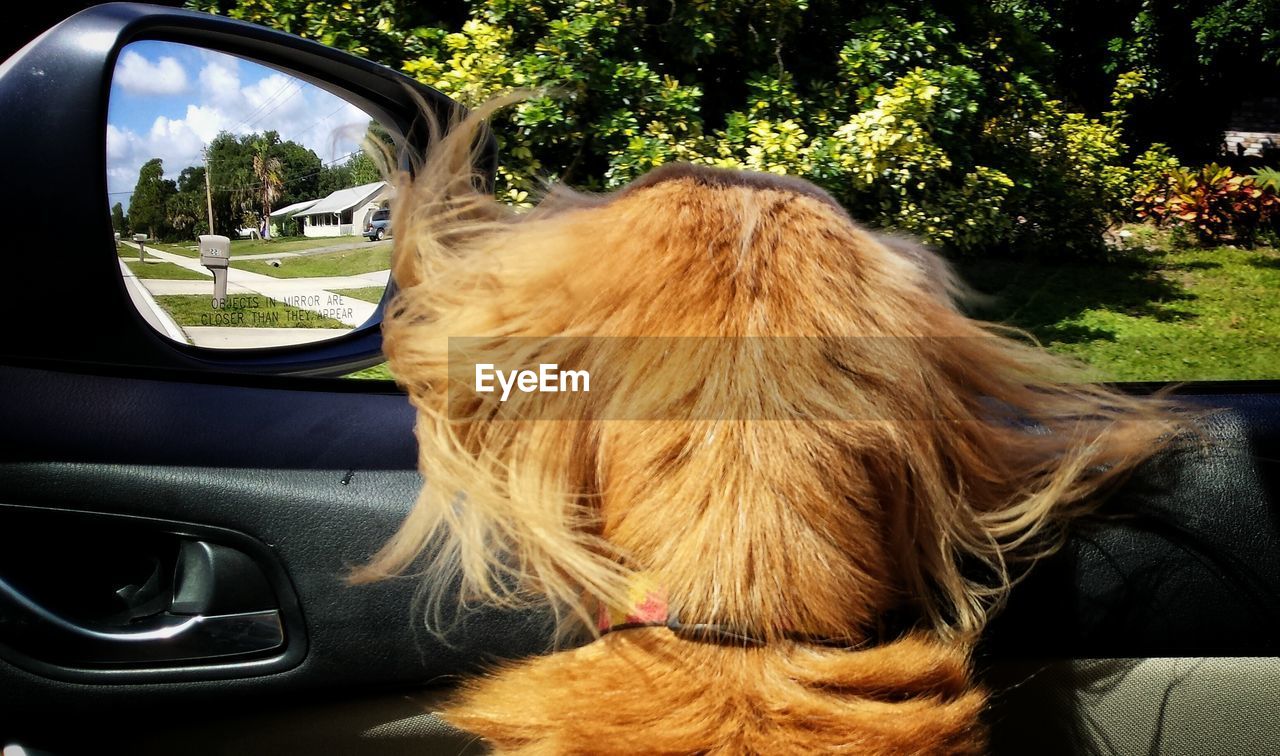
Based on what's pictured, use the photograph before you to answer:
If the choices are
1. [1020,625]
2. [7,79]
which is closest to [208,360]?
[7,79]

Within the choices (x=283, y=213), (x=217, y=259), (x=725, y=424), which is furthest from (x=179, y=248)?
(x=725, y=424)

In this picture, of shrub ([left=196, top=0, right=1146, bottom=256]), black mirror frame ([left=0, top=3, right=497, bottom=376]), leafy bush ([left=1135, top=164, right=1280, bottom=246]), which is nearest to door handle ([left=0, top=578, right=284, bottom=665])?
black mirror frame ([left=0, top=3, right=497, bottom=376])

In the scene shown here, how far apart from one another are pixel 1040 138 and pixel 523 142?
161 inches

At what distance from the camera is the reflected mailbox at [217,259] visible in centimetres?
194

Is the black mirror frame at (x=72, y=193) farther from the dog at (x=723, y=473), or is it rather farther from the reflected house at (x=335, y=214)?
the dog at (x=723, y=473)

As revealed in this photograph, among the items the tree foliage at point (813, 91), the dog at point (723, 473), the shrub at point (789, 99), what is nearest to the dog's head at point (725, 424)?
the dog at point (723, 473)

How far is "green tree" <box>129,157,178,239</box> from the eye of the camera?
1.78m

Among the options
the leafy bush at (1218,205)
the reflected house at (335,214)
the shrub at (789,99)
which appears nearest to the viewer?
the reflected house at (335,214)

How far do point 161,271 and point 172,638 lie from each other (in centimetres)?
69

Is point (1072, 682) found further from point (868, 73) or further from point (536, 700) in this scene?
point (868, 73)

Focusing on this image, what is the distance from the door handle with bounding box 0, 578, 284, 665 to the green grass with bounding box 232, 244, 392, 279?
0.76 metres

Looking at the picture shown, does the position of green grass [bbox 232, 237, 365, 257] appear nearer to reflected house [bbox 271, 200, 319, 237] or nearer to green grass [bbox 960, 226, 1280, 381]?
reflected house [bbox 271, 200, 319, 237]

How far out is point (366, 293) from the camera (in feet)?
7.03

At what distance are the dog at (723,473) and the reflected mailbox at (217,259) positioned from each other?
1.80 feet
